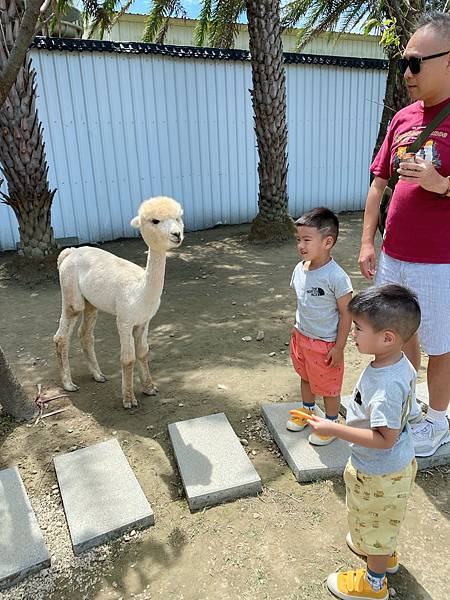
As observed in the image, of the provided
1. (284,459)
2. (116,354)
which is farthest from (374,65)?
(284,459)

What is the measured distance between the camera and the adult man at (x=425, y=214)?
2299mm

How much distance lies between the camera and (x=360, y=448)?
6.23ft

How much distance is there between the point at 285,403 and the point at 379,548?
158 centimetres

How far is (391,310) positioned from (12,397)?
9.10ft

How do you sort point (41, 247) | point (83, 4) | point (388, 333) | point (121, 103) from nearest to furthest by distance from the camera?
point (388, 333) → point (41, 247) → point (121, 103) → point (83, 4)

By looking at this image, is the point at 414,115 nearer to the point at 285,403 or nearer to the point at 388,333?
the point at 388,333

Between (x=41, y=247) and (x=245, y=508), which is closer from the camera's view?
(x=245, y=508)

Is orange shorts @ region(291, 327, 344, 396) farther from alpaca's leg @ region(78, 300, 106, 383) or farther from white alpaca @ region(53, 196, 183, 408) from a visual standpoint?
alpaca's leg @ region(78, 300, 106, 383)

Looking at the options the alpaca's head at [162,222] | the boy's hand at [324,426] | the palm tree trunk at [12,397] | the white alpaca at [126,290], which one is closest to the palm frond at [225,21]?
the white alpaca at [126,290]

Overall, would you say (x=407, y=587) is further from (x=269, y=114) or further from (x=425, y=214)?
(x=269, y=114)

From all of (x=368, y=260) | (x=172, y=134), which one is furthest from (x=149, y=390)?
(x=172, y=134)

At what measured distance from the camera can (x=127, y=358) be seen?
11.4 feet

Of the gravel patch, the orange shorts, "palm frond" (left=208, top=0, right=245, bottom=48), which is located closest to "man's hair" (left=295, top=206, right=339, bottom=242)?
the orange shorts

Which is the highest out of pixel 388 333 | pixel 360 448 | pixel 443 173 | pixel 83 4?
pixel 83 4
